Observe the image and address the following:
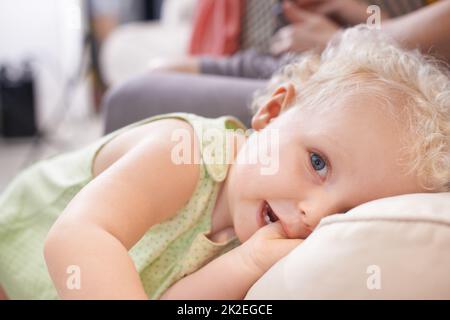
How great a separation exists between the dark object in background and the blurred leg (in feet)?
7.72

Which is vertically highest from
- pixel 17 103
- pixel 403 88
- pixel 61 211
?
pixel 403 88

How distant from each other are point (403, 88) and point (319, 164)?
0.49ft

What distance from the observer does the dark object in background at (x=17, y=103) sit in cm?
329

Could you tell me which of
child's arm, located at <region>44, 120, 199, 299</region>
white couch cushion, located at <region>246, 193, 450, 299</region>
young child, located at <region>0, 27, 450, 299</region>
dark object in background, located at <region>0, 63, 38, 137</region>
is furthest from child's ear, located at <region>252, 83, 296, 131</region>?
dark object in background, located at <region>0, 63, 38, 137</region>

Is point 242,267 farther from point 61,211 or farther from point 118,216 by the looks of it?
point 61,211

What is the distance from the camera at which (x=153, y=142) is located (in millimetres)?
736

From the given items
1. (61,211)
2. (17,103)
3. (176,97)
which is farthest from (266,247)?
(17,103)

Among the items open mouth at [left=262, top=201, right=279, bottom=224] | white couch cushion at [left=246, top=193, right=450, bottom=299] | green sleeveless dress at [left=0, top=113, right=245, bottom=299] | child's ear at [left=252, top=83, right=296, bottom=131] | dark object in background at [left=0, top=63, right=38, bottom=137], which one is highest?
child's ear at [left=252, top=83, right=296, bottom=131]

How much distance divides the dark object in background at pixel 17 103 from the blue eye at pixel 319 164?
2.93 metres

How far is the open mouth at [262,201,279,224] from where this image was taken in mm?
703

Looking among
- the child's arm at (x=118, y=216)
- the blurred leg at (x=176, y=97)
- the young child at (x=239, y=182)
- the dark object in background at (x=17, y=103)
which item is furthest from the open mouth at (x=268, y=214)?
the dark object in background at (x=17, y=103)

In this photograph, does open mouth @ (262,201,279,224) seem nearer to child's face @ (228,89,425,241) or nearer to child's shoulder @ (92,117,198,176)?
child's face @ (228,89,425,241)

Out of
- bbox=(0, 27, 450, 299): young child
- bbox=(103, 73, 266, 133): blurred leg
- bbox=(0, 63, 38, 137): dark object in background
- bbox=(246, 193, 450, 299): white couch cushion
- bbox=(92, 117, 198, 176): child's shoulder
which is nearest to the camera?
bbox=(246, 193, 450, 299): white couch cushion

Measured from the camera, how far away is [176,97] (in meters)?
1.09
